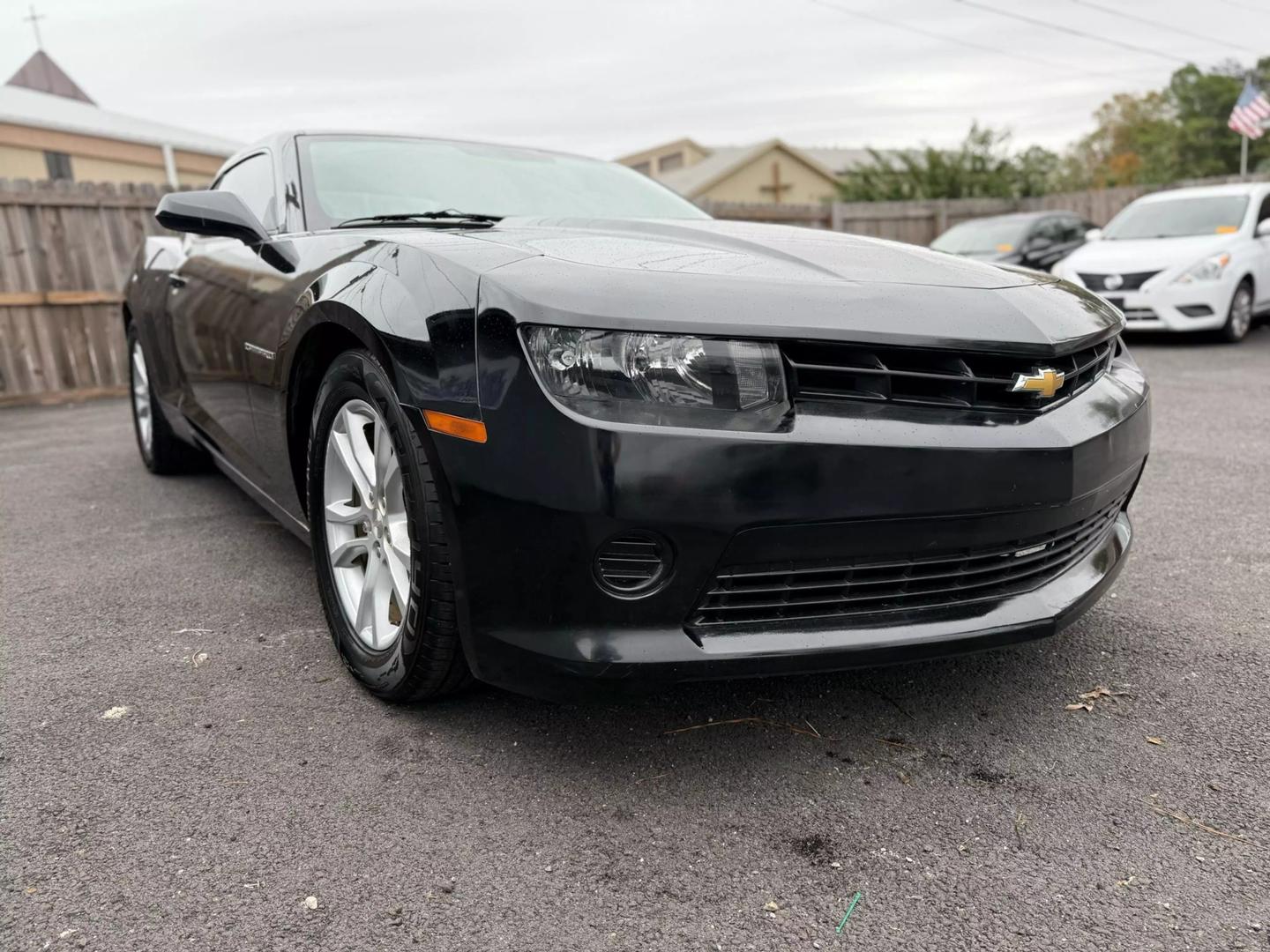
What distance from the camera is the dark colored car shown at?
11320mm

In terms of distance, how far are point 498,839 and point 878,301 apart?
1.21 meters

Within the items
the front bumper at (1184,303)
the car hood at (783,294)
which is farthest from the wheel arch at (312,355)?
the front bumper at (1184,303)

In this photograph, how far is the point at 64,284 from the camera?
27.4 feet

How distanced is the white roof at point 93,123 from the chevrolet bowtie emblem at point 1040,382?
20278mm

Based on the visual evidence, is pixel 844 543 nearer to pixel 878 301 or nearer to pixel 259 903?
pixel 878 301

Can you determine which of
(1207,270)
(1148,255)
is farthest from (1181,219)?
(1207,270)

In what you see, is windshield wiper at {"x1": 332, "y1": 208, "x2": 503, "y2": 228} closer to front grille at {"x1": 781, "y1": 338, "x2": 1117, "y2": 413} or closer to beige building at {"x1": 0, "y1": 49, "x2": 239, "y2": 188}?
front grille at {"x1": 781, "y1": 338, "x2": 1117, "y2": 413}

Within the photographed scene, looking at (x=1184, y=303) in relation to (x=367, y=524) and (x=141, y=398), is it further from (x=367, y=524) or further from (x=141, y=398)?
(x=367, y=524)

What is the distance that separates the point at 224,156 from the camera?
64.8 ft

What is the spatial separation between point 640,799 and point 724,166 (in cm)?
3642

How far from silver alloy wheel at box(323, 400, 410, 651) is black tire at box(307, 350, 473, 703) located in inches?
1.0

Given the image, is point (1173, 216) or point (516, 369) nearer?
point (516, 369)

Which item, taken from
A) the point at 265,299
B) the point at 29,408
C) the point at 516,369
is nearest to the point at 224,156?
the point at 29,408

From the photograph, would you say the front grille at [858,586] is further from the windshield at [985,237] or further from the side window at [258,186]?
the windshield at [985,237]
